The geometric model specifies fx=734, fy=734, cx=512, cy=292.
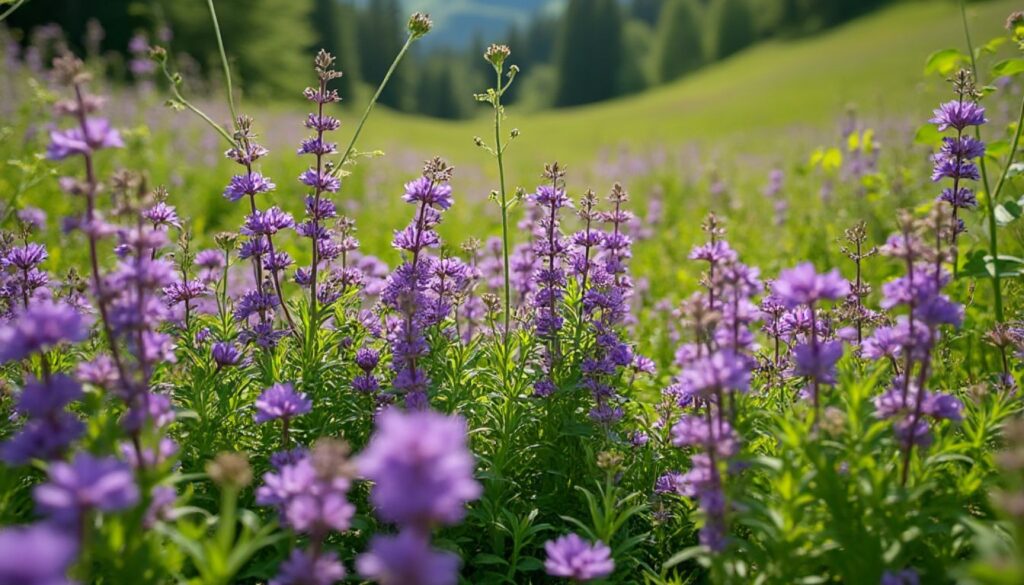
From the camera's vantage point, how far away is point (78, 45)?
29516 millimetres

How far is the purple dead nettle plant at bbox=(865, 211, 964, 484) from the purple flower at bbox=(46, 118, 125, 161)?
225 cm

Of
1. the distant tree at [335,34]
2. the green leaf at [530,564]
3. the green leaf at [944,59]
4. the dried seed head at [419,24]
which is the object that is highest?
the distant tree at [335,34]

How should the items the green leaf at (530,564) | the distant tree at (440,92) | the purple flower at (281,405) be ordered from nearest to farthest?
the purple flower at (281,405)
the green leaf at (530,564)
the distant tree at (440,92)

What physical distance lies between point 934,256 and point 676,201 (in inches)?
377

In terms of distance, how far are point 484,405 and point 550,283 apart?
62 cm

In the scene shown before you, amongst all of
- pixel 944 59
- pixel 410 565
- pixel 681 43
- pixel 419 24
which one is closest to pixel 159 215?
pixel 419 24

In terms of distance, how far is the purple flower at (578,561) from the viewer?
2.08m

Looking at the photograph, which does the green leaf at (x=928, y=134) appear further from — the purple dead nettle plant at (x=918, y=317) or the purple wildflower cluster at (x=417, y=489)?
the purple wildflower cluster at (x=417, y=489)

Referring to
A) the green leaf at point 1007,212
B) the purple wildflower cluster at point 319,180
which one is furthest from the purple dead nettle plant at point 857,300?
the purple wildflower cluster at point 319,180

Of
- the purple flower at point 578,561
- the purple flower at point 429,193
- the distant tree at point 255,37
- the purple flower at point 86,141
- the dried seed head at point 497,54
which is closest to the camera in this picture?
the purple flower at point 86,141

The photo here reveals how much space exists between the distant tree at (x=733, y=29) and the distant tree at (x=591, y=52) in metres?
13.3

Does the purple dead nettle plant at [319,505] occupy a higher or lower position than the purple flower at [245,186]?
lower

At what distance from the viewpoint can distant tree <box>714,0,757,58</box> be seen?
72812mm

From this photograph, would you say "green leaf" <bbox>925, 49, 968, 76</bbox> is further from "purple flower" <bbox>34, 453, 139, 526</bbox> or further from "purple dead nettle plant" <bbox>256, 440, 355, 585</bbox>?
"purple flower" <bbox>34, 453, 139, 526</bbox>
